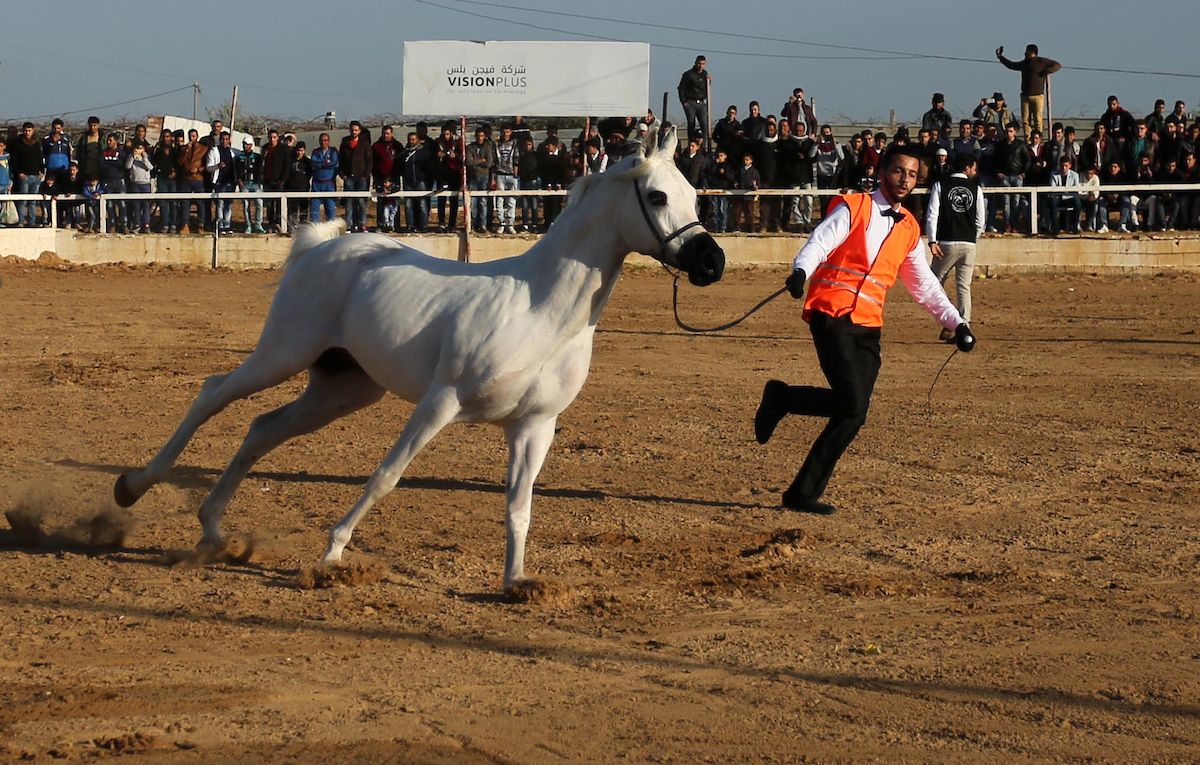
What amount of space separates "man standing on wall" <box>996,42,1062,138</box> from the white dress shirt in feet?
68.3

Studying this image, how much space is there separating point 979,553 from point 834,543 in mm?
753

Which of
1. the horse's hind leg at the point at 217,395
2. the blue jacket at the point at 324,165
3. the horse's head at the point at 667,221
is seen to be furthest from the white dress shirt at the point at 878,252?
the blue jacket at the point at 324,165

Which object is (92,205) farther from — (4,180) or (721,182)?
(721,182)

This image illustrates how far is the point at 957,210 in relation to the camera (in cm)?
1602

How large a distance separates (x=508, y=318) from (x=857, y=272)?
2.56m

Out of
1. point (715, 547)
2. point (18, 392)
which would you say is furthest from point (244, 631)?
point (18, 392)

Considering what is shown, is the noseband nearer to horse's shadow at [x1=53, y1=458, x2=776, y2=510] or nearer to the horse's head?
the horse's head

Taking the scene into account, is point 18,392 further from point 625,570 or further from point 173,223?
point 173,223

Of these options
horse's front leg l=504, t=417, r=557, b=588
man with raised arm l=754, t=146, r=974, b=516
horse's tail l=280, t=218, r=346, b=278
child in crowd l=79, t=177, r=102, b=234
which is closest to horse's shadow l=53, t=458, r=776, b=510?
man with raised arm l=754, t=146, r=974, b=516

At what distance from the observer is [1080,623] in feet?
21.9

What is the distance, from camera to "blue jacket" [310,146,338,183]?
2659 centimetres

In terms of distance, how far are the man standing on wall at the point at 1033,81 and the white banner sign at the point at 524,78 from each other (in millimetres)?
7079

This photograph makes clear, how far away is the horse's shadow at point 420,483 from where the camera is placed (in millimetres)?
9398

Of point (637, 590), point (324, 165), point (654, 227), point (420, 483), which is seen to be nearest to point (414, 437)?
point (637, 590)
